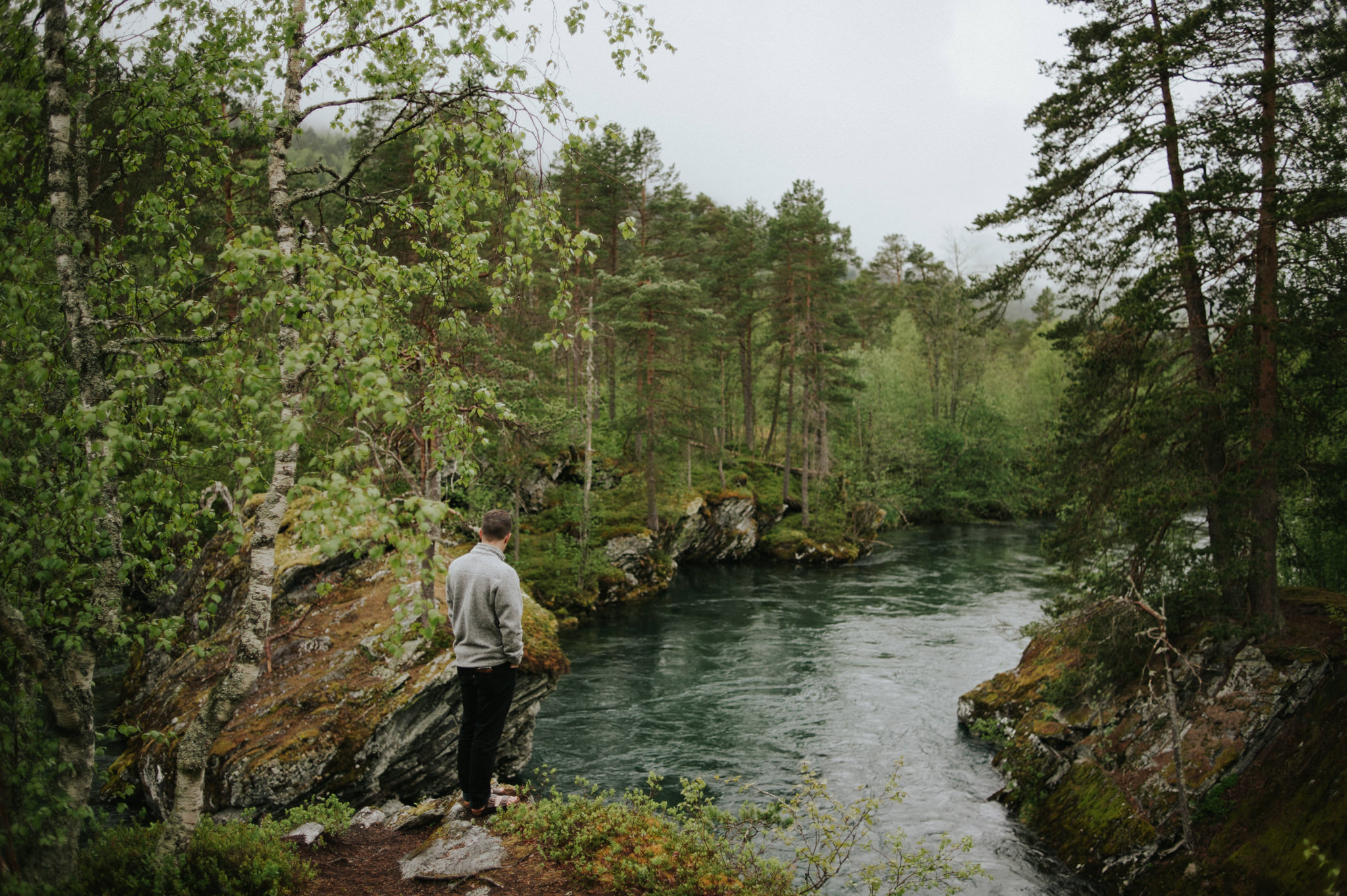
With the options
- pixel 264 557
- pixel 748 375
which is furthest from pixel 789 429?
pixel 264 557

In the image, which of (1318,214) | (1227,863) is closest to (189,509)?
(1227,863)

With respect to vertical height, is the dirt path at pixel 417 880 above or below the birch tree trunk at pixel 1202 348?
below

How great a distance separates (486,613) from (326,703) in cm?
486

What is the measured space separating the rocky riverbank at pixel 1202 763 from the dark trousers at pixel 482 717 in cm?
631

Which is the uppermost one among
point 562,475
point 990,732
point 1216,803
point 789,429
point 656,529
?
point 789,429

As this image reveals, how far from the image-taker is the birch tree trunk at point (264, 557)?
15.7ft

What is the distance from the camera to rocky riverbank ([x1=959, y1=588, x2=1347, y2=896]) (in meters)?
7.21

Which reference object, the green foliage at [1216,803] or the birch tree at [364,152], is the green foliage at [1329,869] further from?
the birch tree at [364,152]

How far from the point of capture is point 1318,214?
8859mm

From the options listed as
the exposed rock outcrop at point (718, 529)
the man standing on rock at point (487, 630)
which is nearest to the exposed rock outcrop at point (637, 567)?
the exposed rock outcrop at point (718, 529)

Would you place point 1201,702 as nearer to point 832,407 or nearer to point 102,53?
point 102,53

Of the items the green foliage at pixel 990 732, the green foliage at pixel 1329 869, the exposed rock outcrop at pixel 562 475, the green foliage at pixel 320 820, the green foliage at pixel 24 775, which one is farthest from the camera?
the exposed rock outcrop at pixel 562 475

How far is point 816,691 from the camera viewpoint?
16250 millimetres

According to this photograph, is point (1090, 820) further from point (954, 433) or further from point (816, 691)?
point (954, 433)
